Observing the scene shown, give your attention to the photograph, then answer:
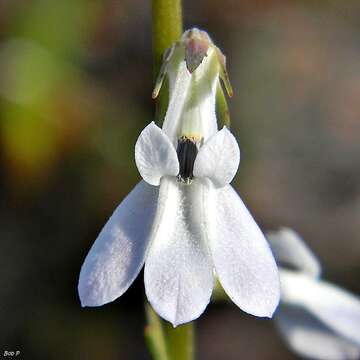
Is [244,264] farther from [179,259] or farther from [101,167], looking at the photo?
[101,167]

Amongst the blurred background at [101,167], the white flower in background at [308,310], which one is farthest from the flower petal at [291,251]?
the blurred background at [101,167]

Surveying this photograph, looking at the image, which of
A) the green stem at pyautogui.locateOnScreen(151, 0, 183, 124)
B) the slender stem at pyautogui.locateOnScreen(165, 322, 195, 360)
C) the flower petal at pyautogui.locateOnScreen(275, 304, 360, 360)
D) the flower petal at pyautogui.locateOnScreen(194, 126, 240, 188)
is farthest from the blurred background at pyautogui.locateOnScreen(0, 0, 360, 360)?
the flower petal at pyautogui.locateOnScreen(194, 126, 240, 188)

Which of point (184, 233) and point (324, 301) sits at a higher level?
point (184, 233)

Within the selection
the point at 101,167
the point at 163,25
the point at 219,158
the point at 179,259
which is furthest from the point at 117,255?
the point at 101,167

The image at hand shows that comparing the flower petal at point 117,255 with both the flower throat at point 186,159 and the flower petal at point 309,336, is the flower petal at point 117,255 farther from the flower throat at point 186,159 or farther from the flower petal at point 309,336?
the flower petal at point 309,336

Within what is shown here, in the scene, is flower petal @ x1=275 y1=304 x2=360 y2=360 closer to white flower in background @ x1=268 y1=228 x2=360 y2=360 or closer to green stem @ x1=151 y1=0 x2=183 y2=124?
white flower in background @ x1=268 y1=228 x2=360 y2=360

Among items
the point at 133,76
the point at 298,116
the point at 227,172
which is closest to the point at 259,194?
the point at 298,116
